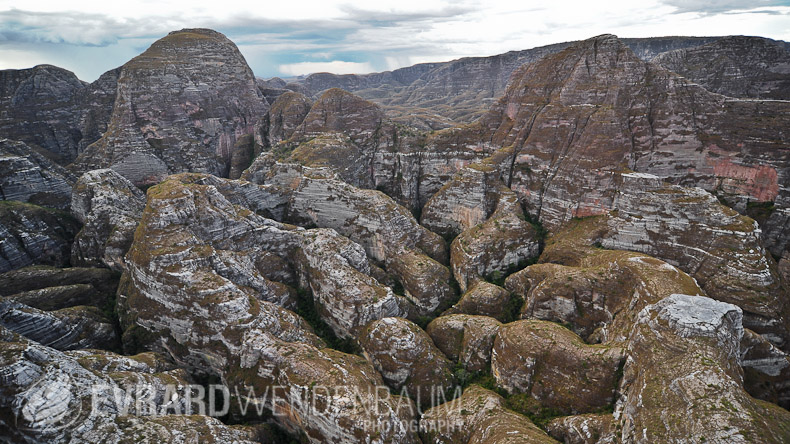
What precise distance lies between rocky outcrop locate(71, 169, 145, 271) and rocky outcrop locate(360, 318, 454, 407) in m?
33.9

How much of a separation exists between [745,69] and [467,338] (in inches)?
3408

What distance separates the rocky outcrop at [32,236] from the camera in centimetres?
4247

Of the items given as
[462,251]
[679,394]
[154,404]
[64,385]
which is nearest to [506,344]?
[679,394]

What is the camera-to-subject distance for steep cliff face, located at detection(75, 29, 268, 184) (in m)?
70.9

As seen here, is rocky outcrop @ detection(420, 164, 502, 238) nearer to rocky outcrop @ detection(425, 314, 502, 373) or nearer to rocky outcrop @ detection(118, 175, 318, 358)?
rocky outcrop @ detection(425, 314, 502, 373)

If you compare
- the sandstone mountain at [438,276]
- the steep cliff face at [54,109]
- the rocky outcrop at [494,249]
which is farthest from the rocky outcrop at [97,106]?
the rocky outcrop at [494,249]

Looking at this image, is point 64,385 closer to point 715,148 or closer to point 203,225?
point 203,225

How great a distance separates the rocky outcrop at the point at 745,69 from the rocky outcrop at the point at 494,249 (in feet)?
201

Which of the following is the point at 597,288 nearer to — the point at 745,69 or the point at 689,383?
the point at 689,383

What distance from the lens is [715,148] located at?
4594 centimetres

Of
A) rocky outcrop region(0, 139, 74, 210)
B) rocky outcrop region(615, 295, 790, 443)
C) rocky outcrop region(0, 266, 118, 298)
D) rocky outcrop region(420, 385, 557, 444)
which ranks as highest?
rocky outcrop region(0, 139, 74, 210)


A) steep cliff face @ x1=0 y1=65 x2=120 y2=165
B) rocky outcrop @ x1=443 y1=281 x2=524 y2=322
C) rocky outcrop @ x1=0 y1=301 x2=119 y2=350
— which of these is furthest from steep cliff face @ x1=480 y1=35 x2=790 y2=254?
steep cliff face @ x1=0 y1=65 x2=120 y2=165

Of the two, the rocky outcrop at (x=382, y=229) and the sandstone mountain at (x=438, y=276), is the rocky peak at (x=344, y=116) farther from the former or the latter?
the rocky outcrop at (x=382, y=229)

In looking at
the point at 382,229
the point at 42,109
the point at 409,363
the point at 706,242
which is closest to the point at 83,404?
the point at 409,363
